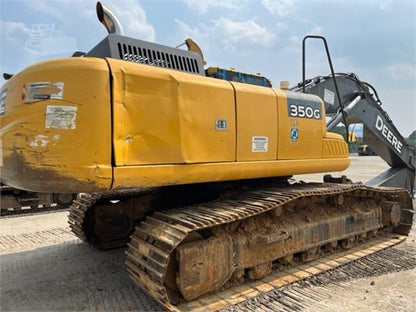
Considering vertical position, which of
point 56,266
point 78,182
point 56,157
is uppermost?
point 56,157

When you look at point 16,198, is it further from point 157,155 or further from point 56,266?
point 157,155

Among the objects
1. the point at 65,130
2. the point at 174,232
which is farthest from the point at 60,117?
the point at 174,232

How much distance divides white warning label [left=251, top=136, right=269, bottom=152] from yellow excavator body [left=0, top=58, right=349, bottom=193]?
0.02 meters

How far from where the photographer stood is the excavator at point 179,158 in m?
2.72

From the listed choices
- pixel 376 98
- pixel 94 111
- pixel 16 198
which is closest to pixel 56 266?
pixel 94 111

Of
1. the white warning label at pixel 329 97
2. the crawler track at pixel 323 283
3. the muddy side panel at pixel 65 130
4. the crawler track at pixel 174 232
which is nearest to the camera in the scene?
the muddy side panel at pixel 65 130

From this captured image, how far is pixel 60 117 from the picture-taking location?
2.70 m

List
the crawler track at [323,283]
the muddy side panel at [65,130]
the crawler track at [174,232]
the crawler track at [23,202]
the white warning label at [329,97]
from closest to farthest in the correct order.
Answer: the muddy side panel at [65,130]
the crawler track at [174,232]
the crawler track at [323,283]
the white warning label at [329,97]
the crawler track at [23,202]

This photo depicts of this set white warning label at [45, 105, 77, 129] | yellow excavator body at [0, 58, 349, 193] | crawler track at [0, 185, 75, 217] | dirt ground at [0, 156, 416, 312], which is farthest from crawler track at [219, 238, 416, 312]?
crawler track at [0, 185, 75, 217]

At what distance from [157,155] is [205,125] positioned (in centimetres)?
58

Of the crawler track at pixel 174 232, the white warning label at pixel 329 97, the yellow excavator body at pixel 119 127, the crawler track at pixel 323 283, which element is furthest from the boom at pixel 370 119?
the yellow excavator body at pixel 119 127

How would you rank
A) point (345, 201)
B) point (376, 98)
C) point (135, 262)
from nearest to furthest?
point (135, 262)
point (345, 201)
point (376, 98)

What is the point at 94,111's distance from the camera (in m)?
2.72

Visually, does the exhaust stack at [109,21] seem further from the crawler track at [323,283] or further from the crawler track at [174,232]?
the crawler track at [323,283]
